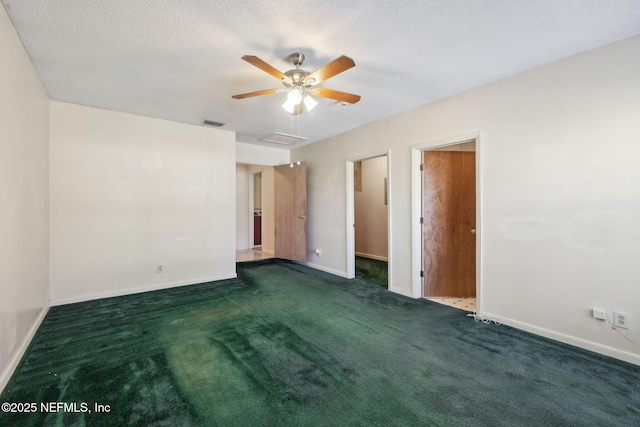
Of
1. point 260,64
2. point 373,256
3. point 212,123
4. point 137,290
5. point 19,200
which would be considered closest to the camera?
point 260,64

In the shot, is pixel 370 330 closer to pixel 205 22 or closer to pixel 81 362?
pixel 81 362

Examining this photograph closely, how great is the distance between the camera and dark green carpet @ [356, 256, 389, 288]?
462 cm

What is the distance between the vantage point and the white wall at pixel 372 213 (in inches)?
252

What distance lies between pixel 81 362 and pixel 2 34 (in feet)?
7.85

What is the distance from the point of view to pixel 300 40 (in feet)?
7.22

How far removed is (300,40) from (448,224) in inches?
116

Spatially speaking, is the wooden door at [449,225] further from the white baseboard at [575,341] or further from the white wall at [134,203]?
the white wall at [134,203]

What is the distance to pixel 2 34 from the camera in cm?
186

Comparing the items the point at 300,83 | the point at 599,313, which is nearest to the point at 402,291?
the point at 599,313

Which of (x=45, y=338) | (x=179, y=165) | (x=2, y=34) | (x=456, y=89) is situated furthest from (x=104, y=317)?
(x=456, y=89)

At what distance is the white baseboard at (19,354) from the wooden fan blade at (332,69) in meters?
3.03

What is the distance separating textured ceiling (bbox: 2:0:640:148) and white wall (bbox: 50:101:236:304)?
639mm

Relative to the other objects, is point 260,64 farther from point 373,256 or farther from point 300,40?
point 373,256

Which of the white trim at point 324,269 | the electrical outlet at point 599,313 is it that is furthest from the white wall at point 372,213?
the electrical outlet at point 599,313
